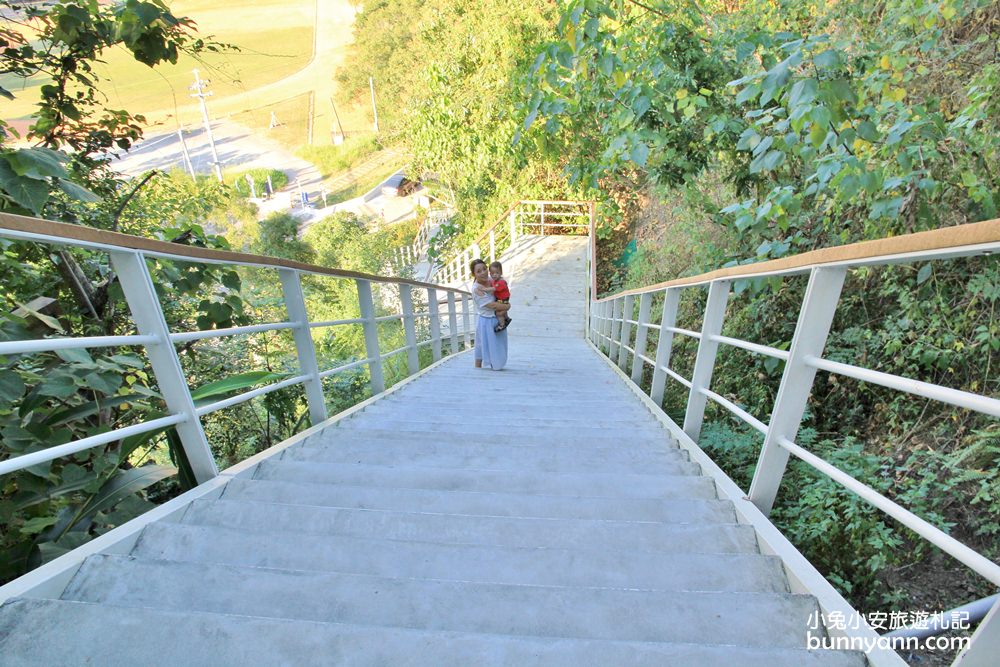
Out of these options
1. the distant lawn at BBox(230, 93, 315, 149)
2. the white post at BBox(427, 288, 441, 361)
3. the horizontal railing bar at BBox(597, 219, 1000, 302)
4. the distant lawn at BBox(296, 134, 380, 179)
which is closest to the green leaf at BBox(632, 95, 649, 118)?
the horizontal railing bar at BBox(597, 219, 1000, 302)

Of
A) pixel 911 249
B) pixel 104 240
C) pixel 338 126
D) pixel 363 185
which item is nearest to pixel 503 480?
pixel 911 249

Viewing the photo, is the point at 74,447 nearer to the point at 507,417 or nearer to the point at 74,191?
the point at 74,191

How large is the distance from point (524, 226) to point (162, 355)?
12.4 metres

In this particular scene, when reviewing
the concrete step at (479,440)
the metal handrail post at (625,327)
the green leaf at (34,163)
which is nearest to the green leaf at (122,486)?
the concrete step at (479,440)

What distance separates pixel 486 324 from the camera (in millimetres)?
5074

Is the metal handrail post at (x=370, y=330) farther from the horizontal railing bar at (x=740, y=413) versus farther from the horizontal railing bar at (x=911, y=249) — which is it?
the horizontal railing bar at (x=911, y=249)

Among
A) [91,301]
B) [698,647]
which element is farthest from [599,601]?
[91,301]

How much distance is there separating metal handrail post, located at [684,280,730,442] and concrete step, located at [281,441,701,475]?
0.74 ft

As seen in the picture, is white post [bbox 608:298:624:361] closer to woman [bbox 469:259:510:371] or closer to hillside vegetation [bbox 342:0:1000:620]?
hillside vegetation [bbox 342:0:1000:620]

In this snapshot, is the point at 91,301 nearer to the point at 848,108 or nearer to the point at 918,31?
the point at 848,108

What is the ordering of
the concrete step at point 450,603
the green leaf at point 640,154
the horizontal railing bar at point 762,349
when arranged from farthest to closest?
the green leaf at point 640,154, the horizontal railing bar at point 762,349, the concrete step at point 450,603

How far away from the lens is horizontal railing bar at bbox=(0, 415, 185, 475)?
1066 mm

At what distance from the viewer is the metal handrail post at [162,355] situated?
4.81ft

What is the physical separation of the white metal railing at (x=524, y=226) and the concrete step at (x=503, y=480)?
34.4 ft
